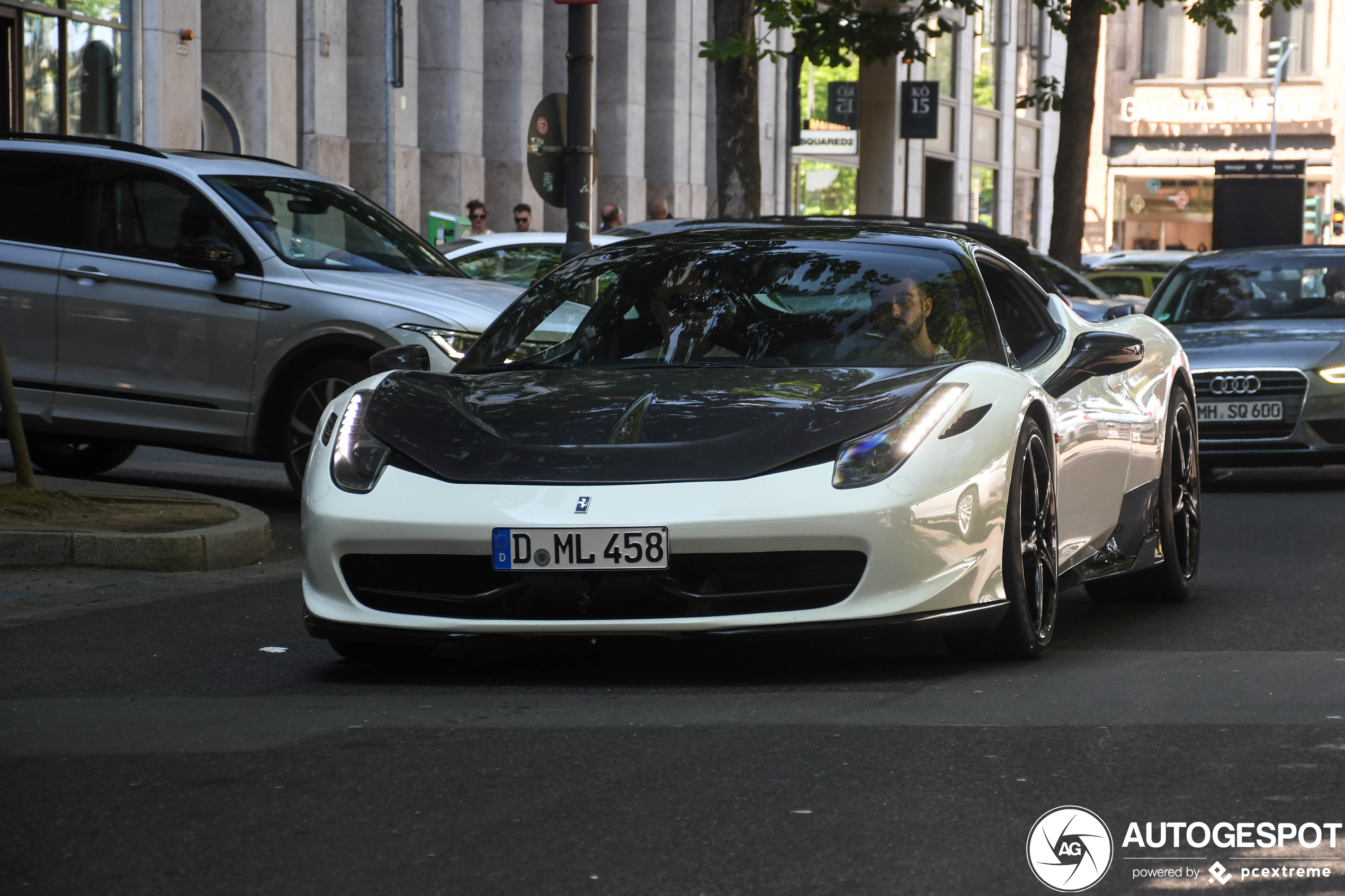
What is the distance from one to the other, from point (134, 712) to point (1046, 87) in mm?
23760

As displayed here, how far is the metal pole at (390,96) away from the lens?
24.8m

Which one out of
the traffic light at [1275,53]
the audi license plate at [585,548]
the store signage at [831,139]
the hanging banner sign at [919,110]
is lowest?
the audi license plate at [585,548]

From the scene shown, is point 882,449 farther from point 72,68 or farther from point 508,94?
point 508,94

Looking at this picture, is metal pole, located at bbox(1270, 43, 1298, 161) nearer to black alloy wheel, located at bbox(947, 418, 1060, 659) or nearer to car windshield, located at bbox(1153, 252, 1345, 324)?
car windshield, located at bbox(1153, 252, 1345, 324)

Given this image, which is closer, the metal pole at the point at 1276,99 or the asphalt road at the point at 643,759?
the asphalt road at the point at 643,759

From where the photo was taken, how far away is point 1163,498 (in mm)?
7480

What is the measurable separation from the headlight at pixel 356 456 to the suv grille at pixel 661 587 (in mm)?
255

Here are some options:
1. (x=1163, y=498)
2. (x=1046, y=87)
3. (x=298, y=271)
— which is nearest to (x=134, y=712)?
(x=1163, y=498)

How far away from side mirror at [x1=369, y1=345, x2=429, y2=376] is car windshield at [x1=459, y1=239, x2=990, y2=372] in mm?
126

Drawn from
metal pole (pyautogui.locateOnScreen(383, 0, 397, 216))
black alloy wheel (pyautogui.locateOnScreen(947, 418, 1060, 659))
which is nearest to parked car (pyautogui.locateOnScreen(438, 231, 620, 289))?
metal pole (pyautogui.locateOnScreen(383, 0, 397, 216))

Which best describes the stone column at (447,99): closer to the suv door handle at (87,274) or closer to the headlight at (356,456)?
the suv door handle at (87,274)

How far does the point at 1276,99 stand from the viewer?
6781 cm

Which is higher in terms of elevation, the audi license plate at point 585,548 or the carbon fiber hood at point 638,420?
the carbon fiber hood at point 638,420

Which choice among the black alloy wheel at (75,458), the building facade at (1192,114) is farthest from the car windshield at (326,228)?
the building facade at (1192,114)
